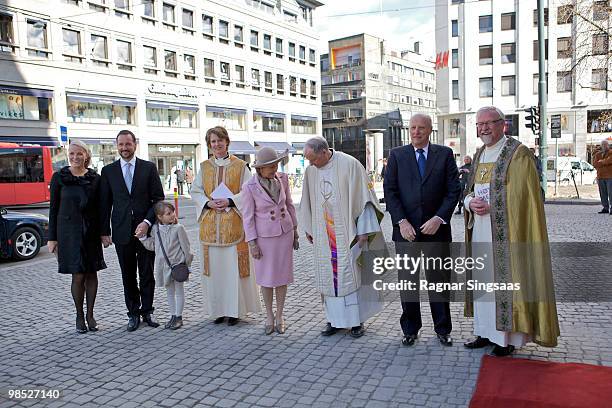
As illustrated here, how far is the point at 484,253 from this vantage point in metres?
4.59

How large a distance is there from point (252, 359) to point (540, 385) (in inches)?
92.1

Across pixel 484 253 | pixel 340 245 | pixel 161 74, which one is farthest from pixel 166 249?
pixel 161 74

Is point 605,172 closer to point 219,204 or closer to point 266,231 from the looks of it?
point 266,231

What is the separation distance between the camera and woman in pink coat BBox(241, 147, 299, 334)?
5.33 m

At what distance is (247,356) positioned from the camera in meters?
4.75

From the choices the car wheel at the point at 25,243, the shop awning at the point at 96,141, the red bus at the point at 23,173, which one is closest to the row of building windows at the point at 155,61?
the shop awning at the point at 96,141

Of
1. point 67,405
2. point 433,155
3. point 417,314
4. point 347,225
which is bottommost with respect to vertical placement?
point 67,405

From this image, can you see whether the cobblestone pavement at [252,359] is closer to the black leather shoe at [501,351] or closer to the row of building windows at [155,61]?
the black leather shoe at [501,351]

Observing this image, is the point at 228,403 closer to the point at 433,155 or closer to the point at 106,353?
the point at 106,353

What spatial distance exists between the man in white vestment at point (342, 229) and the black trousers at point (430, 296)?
445 mm

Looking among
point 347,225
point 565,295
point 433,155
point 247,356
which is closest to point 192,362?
point 247,356

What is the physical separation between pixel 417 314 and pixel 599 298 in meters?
2.67

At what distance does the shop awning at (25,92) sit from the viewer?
2895 cm

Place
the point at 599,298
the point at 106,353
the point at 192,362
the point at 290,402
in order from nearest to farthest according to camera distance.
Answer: the point at 290,402 < the point at 192,362 < the point at 106,353 < the point at 599,298
